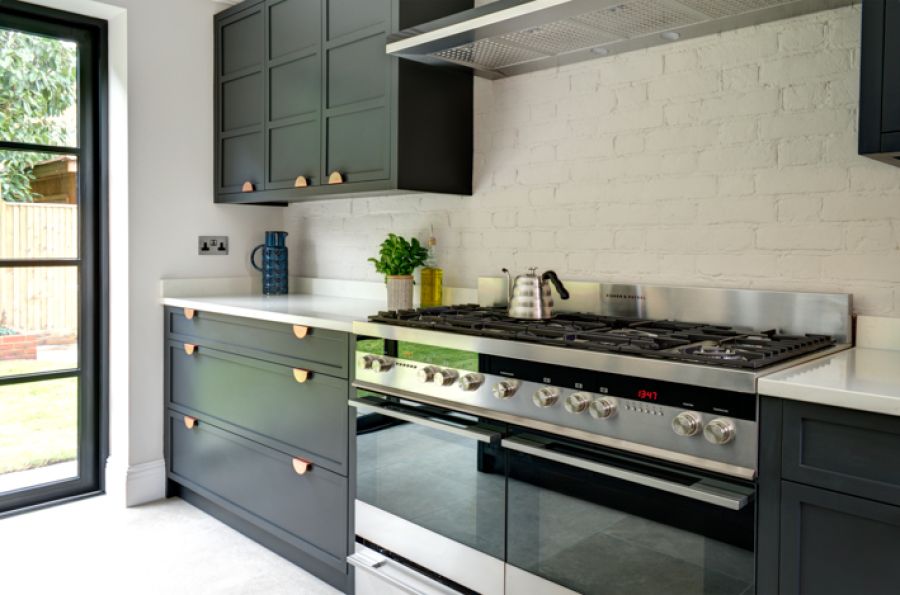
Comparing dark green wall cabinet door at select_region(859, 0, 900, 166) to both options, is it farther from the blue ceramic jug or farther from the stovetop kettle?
the blue ceramic jug

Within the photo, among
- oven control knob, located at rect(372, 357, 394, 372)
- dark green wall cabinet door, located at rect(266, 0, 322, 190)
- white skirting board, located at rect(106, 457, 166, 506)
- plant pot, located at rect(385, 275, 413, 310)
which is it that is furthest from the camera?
white skirting board, located at rect(106, 457, 166, 506)

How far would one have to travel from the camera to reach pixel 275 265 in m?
3.69

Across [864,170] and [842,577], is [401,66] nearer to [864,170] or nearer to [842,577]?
[864,170]

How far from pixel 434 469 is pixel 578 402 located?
60 cm

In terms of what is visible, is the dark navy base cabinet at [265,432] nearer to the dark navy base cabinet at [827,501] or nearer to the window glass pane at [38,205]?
the window glass pane at [38,205]

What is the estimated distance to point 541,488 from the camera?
6.00 feet

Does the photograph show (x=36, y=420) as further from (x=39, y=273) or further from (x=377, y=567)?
(x=377, y=567)

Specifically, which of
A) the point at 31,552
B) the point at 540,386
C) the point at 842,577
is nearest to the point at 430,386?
the point at 540,386

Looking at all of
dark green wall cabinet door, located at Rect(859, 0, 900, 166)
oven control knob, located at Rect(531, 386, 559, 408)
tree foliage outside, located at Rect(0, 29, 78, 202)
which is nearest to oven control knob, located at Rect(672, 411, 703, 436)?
oven control knob, located at Rect(531, 386, 559, 408)

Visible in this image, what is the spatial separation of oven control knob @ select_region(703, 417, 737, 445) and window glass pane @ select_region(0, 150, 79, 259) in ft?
10.1

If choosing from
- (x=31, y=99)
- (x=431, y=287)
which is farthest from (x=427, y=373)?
(x=31, y=99)

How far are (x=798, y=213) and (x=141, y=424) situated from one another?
9.64ft

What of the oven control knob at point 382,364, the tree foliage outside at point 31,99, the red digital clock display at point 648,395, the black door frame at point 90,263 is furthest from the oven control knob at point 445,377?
the tree foliage outside at point 31,99

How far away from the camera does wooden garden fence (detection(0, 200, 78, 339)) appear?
3268 millimetres
